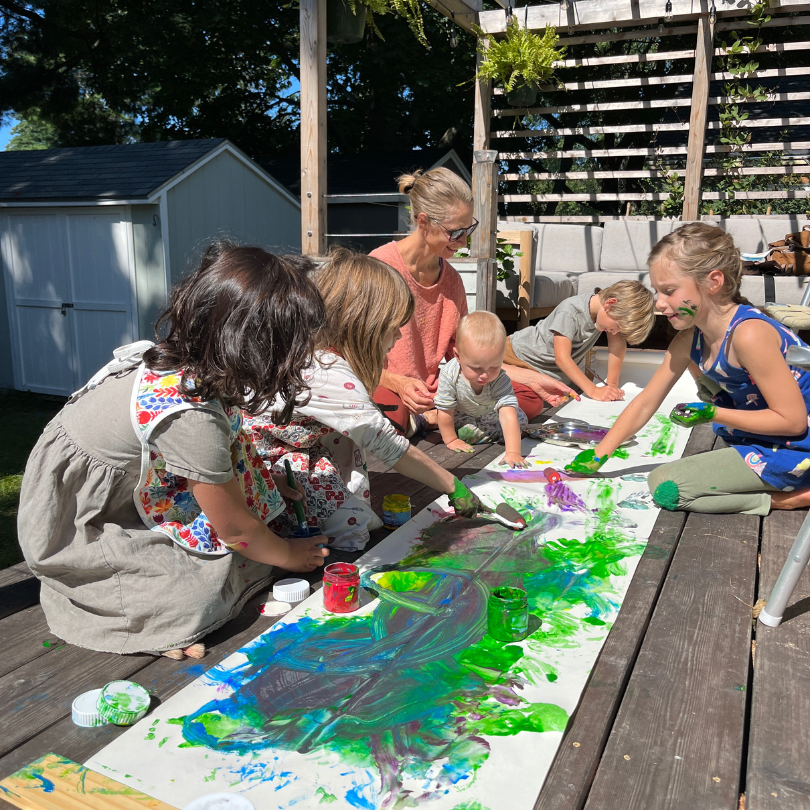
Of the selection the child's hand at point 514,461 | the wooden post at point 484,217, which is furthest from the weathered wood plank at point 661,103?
the child's hand at point 514,461

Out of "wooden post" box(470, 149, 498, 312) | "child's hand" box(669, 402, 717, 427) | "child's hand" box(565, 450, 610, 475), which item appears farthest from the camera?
"wooden post" box(470, 149, 498, 312)

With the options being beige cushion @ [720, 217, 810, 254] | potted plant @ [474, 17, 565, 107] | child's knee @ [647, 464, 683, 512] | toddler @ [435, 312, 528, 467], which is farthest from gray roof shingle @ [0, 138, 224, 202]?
child's knee @ [647, 464, 683, 512]

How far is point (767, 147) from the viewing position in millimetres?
6570

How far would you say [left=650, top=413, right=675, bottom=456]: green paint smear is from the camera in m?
3.25

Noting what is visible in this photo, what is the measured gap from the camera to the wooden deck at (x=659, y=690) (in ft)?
3.99

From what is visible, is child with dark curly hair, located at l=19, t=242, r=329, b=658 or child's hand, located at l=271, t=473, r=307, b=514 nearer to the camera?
child with dark curly hair, located at l=19, t=242, r=329, b=658

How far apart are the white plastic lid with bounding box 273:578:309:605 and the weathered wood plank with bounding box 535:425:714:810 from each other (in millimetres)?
749

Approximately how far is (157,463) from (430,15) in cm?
1284

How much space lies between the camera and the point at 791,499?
97.9 inches

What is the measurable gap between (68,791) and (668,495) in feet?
6.53

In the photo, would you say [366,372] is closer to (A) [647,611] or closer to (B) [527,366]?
(A) [647,611]

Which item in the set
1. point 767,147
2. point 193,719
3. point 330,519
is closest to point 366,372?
point 330,519

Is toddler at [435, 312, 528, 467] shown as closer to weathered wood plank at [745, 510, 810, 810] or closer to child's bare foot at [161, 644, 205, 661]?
weathered wood plank at [745, 510, 810, 810]

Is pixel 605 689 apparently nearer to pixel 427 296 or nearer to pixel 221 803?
pixel 221 803
